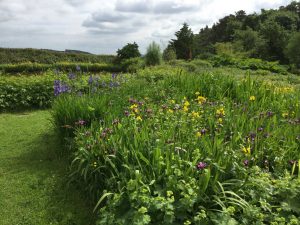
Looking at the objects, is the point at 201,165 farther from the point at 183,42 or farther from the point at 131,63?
the point at 183,42

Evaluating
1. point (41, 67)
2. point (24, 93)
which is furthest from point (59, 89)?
point (41, 67)

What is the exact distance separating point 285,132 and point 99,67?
1935 cm

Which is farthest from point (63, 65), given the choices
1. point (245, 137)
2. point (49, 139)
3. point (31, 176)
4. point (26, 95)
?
point (245, 137)

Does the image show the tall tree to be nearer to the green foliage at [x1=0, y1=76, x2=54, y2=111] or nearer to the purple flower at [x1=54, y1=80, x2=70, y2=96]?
the green foliage at [x1=0, y1=76, x2=54, y2=111]

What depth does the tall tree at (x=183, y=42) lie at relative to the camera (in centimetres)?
3306

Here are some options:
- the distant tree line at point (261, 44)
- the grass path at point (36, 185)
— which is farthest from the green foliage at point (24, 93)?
the distant tree line at point (261, 44)

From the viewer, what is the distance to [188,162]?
3062 mm

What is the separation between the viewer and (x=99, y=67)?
22469 mm

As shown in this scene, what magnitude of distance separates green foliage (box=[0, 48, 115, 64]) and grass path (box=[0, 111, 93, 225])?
62.8 feet

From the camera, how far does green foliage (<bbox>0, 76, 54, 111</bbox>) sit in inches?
360

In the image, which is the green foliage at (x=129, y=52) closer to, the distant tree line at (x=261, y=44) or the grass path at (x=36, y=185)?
the distant tree line at (x=261, y=44)

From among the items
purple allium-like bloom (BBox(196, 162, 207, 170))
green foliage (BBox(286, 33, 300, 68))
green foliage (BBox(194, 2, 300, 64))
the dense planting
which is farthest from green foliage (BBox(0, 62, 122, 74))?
purple allium-like bloom (BBox(196, 162, 207, 170))

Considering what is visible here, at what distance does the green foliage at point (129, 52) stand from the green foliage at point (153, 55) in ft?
8.80

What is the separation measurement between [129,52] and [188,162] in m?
20.9
